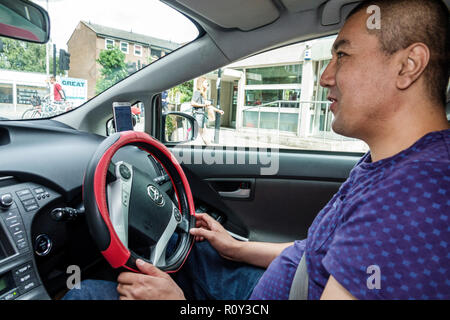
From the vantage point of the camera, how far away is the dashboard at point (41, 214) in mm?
994

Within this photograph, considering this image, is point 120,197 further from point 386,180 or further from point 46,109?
point 46,109

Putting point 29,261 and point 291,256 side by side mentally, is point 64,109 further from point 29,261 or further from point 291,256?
point 291,256

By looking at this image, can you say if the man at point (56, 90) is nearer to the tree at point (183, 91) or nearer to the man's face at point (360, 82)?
the tree at point (183, 91)

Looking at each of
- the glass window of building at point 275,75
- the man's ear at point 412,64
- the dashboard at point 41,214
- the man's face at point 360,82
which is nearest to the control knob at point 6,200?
the dashboard at point 41,214

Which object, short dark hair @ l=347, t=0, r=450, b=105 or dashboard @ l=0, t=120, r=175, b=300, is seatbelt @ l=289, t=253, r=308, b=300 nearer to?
short dark hair @ l=347, t=0, r=450, b=105

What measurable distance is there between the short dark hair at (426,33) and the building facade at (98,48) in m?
1.32

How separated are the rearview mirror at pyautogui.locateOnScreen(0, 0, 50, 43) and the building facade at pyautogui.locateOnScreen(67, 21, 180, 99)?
0.40 meters

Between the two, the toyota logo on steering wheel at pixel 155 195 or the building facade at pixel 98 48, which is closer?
the toyota logo on steering wheel at pixel 155 195

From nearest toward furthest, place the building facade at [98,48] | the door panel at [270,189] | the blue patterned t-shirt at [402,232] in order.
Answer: the blue patterned t-shirt at [402,232] → the building facade at [98,48] → the door panel at [270,189]

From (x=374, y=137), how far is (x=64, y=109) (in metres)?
1.83

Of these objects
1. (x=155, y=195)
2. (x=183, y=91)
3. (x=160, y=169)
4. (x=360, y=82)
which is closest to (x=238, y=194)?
(x=160, y=169)

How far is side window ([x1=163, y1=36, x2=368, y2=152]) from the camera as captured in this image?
233cm
